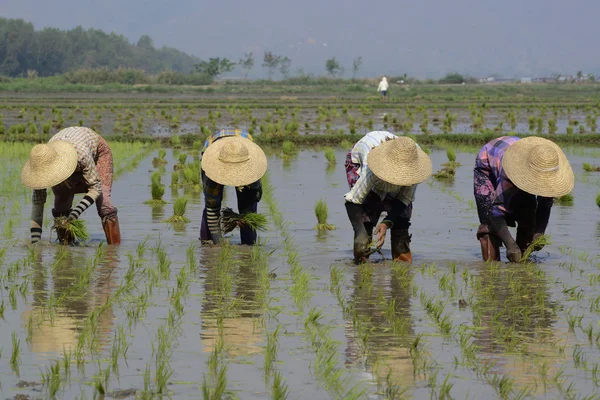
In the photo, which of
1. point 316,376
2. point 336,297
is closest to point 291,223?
point 336,297

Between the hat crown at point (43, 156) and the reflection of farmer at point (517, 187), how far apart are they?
2.94 metres

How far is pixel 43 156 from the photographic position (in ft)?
22.3

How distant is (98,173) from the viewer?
24.8ft

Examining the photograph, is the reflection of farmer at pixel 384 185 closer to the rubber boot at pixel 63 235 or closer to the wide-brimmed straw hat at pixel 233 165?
the wide-brimmed straw hat at pixel 233 165

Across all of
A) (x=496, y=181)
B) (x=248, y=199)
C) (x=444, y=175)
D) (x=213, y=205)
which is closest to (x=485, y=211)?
(x=496, y=181)

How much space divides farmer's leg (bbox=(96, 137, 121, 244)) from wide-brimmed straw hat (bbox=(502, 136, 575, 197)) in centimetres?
296

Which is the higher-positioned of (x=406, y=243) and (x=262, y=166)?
(x=262, y=166)

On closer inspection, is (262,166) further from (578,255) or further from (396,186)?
(578,255)

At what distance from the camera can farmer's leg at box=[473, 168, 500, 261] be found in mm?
6891

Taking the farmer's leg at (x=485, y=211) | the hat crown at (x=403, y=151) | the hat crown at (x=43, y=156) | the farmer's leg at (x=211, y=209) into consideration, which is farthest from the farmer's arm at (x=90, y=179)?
the farmer's leg at (x=485, y=211)

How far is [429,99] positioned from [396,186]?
3432cm

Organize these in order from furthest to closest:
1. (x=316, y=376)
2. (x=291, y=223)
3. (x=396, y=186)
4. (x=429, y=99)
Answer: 1. (x=429, y=99)
2. (x=291, y=223)
3. (x=396, y=186)
4. (x=316, y=376)

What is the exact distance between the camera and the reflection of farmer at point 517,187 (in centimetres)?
636

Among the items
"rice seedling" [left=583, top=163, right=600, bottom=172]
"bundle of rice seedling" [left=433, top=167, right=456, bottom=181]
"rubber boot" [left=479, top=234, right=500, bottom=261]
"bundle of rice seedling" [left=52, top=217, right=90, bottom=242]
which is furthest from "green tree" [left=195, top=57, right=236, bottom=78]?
"rubber boot" [left=479, top=234, right=500, bottom=261]
